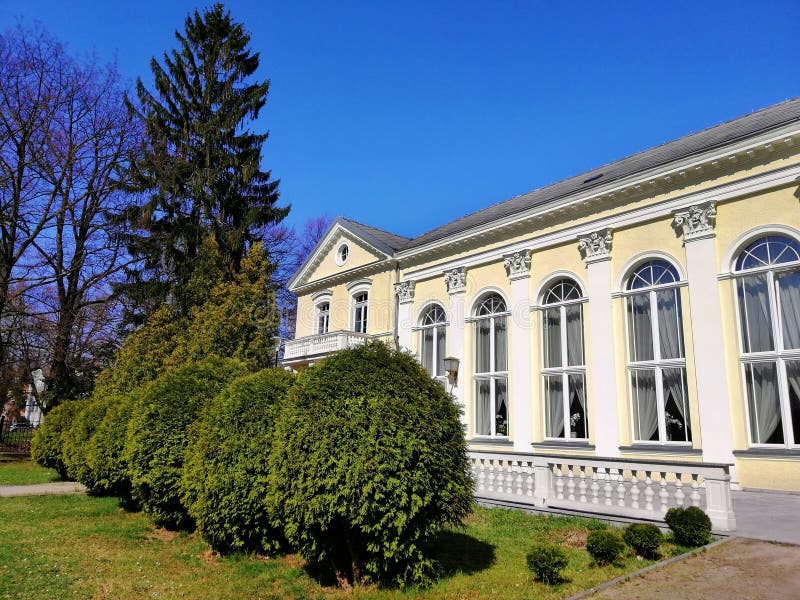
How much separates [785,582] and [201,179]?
83.5 feet

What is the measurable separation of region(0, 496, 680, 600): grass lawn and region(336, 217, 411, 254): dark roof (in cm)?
1350

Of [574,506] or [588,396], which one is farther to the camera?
[588,396]

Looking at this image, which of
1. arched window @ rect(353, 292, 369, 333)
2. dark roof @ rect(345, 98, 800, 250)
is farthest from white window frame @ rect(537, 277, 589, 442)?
arched window @ rect(353, 292, 369, 333)

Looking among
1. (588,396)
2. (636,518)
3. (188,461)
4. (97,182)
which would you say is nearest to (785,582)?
(636,518)

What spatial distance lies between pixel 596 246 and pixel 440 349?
22.1 feet

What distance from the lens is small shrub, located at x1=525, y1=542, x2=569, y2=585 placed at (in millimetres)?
5699

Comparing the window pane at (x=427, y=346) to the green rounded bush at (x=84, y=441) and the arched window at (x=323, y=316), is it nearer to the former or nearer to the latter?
the arched window at (x=323, y=316)

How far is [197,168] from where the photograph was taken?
1012 inches

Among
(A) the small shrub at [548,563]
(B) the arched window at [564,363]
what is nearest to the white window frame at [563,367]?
(B) the arched window at [564,363]

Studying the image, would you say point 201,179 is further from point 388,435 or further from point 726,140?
point 388,435

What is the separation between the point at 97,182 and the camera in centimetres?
2252

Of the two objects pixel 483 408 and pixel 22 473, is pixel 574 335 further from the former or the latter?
pixel 22 473

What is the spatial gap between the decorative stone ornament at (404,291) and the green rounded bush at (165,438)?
1113 cm

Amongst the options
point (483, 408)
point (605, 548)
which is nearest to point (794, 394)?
point (605, 548)
